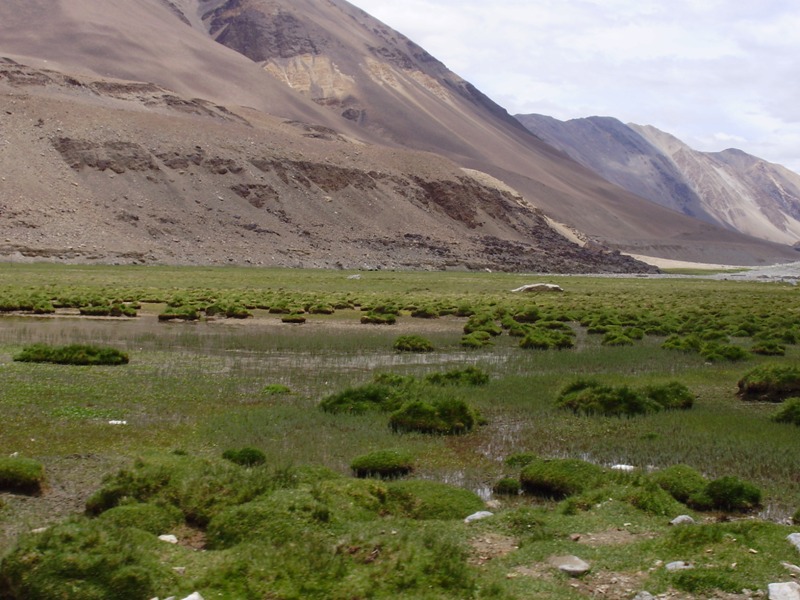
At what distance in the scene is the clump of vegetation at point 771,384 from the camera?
823 inches

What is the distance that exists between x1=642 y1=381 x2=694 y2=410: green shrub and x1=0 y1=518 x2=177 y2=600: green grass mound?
46.9 feet

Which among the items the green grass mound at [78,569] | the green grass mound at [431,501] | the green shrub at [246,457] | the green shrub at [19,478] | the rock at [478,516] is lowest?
the green shrub at [19,478]

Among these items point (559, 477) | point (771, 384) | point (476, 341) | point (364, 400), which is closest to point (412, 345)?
point (476, 341)

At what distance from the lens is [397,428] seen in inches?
657

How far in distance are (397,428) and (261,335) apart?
18.7m

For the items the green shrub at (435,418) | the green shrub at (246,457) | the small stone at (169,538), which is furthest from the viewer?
the green shrub at (435,418)

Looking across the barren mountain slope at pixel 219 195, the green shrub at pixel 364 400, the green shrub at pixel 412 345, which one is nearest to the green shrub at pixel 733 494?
the green shrub at pixel 364 400

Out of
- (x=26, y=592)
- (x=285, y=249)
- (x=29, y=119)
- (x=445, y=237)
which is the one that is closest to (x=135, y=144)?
(x=29, y=119)

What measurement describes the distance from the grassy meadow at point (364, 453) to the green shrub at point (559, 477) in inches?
11.1

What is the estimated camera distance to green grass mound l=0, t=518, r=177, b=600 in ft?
24.6

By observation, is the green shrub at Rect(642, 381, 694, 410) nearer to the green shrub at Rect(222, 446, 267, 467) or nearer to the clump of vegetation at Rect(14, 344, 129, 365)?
the green shrub at Rect(222, 446, 267, 467)

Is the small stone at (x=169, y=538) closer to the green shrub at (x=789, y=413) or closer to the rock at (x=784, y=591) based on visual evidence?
the rock at (x=784, y=591)

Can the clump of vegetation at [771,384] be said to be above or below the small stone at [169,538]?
above

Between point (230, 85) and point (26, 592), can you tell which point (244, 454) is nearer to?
point (26, 592)
